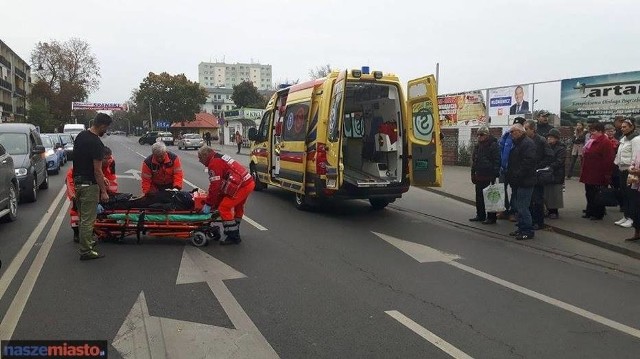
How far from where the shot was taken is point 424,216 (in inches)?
405

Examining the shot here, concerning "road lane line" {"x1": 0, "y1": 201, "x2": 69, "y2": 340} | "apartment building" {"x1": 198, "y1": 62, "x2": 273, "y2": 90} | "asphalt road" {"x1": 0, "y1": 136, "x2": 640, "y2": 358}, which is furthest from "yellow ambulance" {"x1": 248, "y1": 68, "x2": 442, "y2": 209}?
"apartment building" {"x1": 198, "y1": 62, "x2": 273, "y2": 90}

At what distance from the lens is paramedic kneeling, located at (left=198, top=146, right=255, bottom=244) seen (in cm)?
711

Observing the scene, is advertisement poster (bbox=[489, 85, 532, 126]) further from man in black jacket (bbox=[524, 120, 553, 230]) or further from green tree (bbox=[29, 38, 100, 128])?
green tree (bbox=[29, 38, 100, 128])

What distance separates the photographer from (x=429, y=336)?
416 cm

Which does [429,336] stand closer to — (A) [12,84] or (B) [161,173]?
(B) [161,173]

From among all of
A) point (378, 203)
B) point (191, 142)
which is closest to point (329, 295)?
point (378, 203)

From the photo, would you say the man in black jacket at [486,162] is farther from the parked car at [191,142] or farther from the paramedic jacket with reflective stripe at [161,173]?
the parked car at [191,142]

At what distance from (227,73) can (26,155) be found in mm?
176414

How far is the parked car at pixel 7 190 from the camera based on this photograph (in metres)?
8.45

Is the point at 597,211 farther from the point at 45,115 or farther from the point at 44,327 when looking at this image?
the point at 45,115

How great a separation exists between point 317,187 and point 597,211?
504cm

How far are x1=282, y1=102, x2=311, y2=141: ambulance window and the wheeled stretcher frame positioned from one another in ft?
11.6

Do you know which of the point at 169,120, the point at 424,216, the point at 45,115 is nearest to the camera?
the point at 424,216

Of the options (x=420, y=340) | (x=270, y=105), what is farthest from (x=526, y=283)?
(x=270, y=105)
